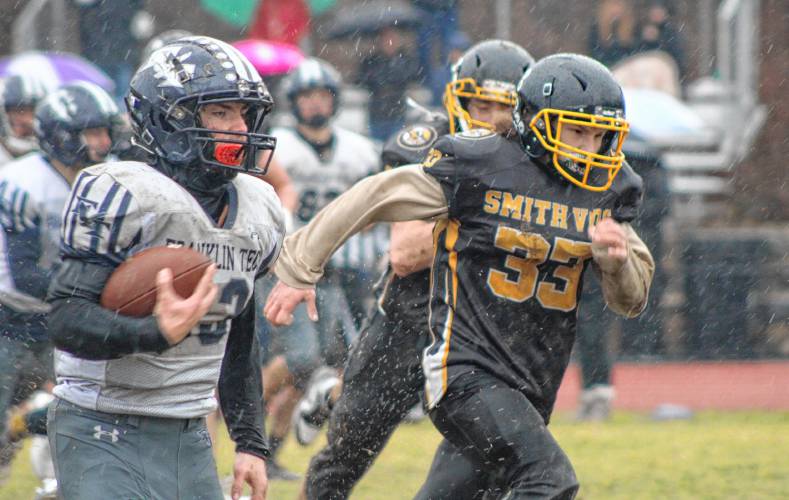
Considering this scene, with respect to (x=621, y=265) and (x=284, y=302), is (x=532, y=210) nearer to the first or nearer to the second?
(x=621, y=265)

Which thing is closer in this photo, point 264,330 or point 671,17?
point 264,330

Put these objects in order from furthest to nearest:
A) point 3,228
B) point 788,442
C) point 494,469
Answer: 1. point 788,442
2. point 3,228
3. point 494,469

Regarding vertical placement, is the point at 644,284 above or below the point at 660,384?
above

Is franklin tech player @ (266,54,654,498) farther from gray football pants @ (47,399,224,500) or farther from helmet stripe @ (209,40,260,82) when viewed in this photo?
gray football pants @ (47,399,224,500)

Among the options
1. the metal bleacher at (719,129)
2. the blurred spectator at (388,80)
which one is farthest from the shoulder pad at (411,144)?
the metal bleacher at (719,129)

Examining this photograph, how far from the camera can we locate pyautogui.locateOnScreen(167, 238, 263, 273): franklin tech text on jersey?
3.86 meters

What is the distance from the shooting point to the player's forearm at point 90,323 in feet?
11.7

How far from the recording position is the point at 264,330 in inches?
312

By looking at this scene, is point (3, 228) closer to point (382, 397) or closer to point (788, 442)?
point (382, 397)

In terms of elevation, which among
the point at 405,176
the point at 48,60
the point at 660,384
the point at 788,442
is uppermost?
the point at 405,176

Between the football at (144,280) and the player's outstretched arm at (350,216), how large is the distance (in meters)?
1.02

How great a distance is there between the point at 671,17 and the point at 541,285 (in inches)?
334

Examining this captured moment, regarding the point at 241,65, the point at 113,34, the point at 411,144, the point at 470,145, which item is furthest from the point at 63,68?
the point at 241,65

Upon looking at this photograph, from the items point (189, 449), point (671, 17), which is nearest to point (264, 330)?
point (189, 449)
